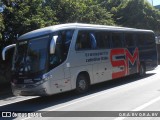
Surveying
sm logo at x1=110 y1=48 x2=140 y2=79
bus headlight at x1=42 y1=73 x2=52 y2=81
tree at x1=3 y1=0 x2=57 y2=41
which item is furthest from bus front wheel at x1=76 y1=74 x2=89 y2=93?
tree at x1=3 y1=0 x2=57 y2=41

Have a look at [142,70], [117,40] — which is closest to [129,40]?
[117,40]

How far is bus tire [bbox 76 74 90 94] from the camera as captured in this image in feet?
44.0

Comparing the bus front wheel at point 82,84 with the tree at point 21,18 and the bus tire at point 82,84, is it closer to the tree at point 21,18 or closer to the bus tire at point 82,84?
the bus tire at point 82,84

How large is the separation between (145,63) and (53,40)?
933cm

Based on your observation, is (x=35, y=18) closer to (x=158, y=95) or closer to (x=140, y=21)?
(x=158, y=95)

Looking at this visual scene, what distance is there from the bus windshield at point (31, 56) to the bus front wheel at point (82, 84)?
2119 mm

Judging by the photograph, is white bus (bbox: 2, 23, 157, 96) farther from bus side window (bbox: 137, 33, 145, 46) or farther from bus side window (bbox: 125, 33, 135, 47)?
bus side window (bbox: 137, 33, 145, 46)

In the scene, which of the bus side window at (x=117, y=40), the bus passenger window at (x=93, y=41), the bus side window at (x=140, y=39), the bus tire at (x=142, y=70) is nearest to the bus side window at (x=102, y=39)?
the bus passenger window at (x=93, y=41)

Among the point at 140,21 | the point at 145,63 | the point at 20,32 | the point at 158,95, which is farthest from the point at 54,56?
the point at 140,21

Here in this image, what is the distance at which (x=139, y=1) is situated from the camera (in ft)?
115

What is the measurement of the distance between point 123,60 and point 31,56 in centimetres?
618

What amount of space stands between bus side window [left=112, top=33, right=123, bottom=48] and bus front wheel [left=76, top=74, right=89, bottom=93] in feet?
10.2

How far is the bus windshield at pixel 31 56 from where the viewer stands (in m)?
12.0

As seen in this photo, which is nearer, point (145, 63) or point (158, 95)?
point (158, 95)
